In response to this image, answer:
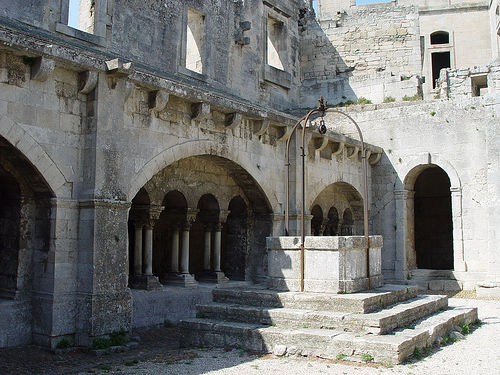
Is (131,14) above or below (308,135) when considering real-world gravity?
above

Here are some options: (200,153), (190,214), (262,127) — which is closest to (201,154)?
(200,153)

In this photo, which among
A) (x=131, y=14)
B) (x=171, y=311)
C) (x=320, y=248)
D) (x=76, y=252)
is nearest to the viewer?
(x=76, y=252)

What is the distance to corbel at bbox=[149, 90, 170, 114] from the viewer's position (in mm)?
8609

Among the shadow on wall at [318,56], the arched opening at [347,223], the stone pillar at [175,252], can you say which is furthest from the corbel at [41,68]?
the shadow on wall at [318,56]

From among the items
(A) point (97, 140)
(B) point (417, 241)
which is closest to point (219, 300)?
(A) point (97, 140)

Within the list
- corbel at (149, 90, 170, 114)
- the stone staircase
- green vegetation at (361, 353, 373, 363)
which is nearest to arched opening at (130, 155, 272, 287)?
corbel at (149, 90, 170, 114)

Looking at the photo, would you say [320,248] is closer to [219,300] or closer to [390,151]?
[219,300]

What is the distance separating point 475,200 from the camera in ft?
46.5

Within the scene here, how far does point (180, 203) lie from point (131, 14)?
4.72 m

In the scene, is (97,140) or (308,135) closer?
(97,140)

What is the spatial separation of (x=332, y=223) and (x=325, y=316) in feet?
28.6

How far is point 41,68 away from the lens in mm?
7055

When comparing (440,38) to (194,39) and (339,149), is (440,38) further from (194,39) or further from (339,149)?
(194,39)

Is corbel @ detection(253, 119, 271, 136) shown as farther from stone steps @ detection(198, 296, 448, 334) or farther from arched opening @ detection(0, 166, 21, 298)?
arched opening @ detection(0, 166, 21, 298)
